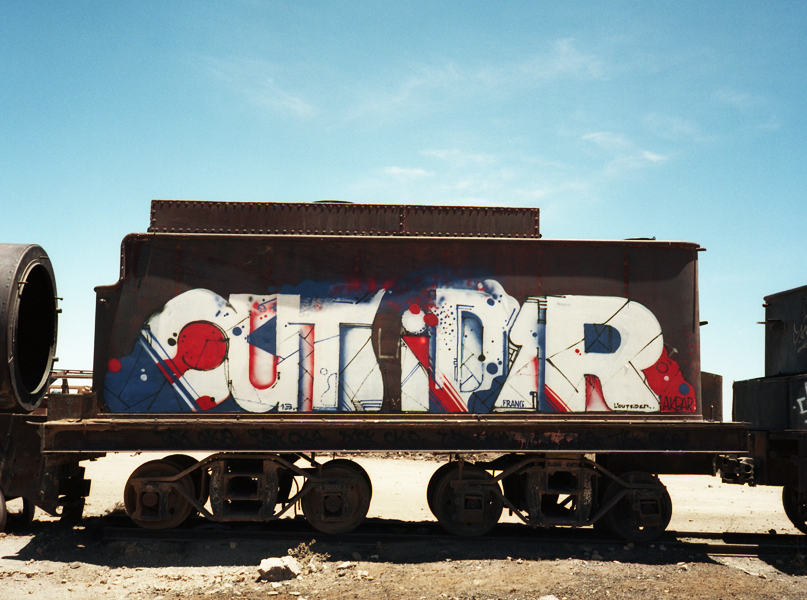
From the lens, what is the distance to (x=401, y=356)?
27.5 ft

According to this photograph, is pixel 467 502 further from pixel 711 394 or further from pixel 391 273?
pixel 711 394

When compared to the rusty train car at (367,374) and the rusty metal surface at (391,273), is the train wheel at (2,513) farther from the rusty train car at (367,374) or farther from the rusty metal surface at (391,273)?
the rusty metal surface at (391,273)

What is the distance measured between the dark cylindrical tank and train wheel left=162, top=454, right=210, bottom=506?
250 centimetres

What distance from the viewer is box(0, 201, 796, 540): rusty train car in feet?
26.7

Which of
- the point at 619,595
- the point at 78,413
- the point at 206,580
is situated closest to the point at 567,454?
the point at 619,595

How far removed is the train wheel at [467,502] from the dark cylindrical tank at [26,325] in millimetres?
6462

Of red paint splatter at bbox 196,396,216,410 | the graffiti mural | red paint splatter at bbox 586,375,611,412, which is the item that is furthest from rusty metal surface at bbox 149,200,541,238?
red paint splatter at bbox 196,396,216,410

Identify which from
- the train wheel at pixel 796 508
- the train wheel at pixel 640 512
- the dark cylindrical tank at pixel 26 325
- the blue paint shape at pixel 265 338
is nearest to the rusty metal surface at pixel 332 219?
the blue paint shape at pixel 265 338

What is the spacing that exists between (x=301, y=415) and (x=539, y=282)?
406 cm

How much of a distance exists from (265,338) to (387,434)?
7.44 ft

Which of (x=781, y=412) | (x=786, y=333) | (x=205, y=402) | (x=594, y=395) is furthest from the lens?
(x=786, y=333)

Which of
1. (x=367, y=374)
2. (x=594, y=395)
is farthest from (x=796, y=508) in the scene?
(x=367, y=374)

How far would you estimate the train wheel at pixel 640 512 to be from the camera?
835cm

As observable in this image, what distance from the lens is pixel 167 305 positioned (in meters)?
8.38
